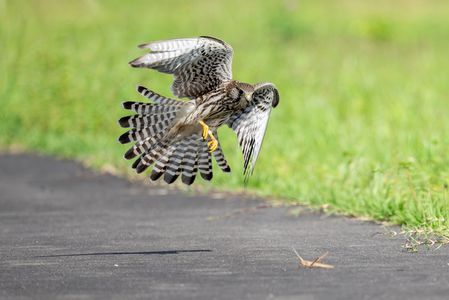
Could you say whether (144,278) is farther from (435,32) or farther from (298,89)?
(435,32)

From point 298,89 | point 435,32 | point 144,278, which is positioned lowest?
point 144,278

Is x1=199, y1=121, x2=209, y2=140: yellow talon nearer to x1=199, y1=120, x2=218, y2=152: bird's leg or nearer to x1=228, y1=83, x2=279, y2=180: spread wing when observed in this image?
x1=199, y1=120, x2=218, y2=152: bird's leg

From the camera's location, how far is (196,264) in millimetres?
8141

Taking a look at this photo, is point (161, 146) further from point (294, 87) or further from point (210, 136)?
point (294, 87)

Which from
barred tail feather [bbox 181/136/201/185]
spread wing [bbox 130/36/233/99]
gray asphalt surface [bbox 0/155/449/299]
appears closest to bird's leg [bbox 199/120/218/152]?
barred tail feather [bbox 181/136/201/185]

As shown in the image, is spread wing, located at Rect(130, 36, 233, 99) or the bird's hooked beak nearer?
spread wing, located at Rect(130, 36, 233, 99)

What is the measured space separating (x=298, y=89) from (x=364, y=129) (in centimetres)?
423

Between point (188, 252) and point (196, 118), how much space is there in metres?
1.68

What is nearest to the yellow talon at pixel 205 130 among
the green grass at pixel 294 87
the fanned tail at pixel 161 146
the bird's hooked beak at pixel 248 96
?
the fanned tail at pixel 161 146

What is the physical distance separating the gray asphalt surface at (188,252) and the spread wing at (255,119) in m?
0.74

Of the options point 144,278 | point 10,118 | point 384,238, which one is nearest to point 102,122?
point 10,118

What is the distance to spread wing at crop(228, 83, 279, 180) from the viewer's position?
997cm

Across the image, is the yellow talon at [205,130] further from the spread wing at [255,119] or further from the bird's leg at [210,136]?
the spread wing at [255,119]

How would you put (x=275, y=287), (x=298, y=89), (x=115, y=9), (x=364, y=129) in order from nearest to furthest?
1. (x=275, y=287)
2. (x=364, y=129)
3. (x=298, y=89)
4. (x=115, y=9)
